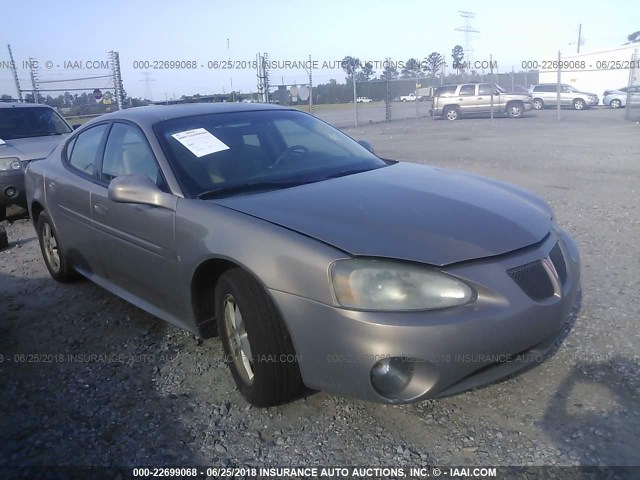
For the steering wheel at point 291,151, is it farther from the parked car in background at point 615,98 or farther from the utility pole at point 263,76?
the parked car in background at point 615,98

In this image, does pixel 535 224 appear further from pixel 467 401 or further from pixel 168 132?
pixel 168 132

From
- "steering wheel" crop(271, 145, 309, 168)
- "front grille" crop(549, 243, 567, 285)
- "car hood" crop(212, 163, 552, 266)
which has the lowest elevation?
"front grille" crop(549, 243, 567, 285)

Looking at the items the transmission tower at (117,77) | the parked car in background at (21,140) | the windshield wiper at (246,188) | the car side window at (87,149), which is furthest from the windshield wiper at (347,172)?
the transmission tower at (117,77)

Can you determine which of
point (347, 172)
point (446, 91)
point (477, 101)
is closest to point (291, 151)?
point (347, 172)

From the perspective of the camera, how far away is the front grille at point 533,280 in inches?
97.4

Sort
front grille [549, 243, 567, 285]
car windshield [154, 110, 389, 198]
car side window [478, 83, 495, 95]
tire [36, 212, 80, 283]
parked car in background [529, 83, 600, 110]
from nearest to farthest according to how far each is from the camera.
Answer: front grille [549, 243, 567, 285] < car windshield [154, 110, 389, 198] < tire [36, 212, 80, 283] < car side window [478, 83, 495, 95] < parked car in background [529, 83, 600, 110]

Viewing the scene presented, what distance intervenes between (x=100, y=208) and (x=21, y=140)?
17.4ft

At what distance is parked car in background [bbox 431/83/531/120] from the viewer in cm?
2391

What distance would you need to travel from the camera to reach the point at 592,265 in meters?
4.44

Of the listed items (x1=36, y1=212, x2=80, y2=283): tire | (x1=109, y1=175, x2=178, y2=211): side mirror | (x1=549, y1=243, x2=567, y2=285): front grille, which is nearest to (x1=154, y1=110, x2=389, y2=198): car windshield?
(x1=109, y1=175, x2=178, y2=211): side mirror

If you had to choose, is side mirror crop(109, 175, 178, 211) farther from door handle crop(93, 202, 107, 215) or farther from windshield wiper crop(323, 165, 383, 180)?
windshield wiper crop(323, 165, 383, 180)

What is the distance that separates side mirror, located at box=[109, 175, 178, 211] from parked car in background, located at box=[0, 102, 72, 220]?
509 cm

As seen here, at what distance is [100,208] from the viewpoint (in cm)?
376

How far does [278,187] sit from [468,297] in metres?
1.31
